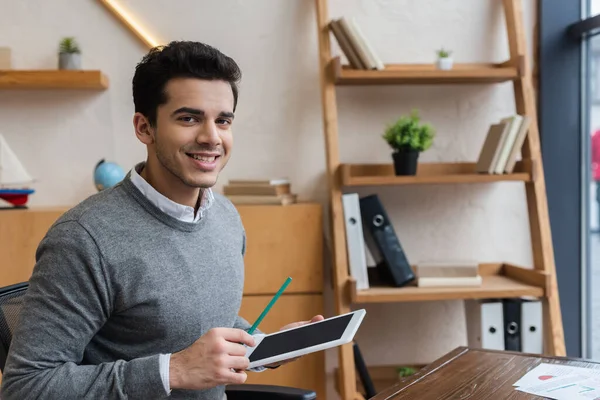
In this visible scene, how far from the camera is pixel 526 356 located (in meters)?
1.68

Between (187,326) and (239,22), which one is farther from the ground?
(239,22)

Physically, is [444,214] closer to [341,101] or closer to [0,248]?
[341,101]

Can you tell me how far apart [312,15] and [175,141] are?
5.09 feet

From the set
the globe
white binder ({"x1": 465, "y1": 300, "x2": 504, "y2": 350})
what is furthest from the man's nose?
white binder ({"x1": 465, "y1": 300, "x2": 504, "y2": 350})

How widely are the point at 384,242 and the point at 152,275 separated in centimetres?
133

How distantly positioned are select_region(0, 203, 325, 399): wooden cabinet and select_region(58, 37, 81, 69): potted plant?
23.1 inches

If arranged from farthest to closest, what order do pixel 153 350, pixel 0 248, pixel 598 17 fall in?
pixel 598 17, pixel 0 248, pixel 153 350

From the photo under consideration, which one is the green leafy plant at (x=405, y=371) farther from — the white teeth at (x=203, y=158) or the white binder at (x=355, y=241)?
the white teeth at (x=203, y=158)

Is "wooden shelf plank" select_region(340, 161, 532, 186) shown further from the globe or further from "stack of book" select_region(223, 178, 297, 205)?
the globe

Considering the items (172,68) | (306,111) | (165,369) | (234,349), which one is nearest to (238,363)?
(234,349)

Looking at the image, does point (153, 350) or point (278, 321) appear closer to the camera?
point (153, 350)

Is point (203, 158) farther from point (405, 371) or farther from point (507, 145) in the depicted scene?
point (405, 371)

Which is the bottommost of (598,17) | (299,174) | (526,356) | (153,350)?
(526,356)

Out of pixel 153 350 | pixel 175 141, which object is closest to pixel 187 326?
pixel 153 350
